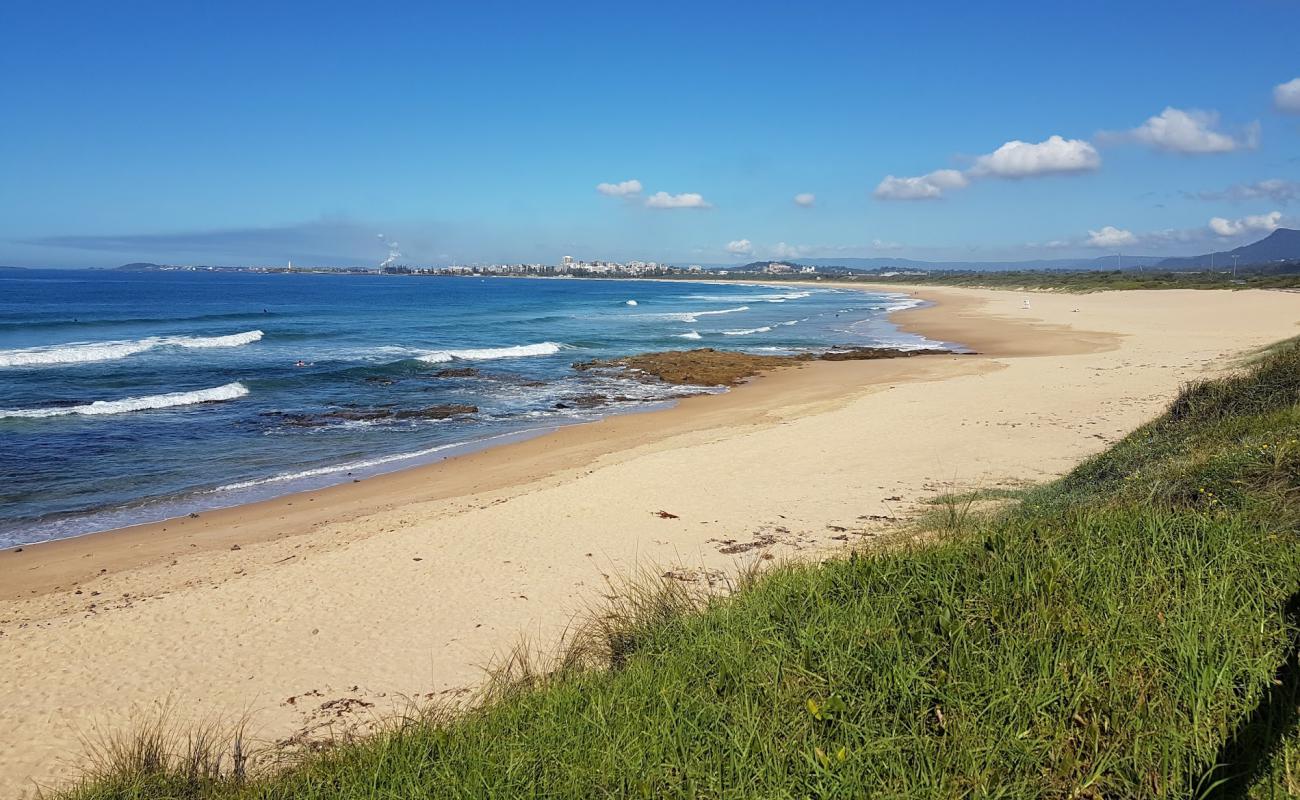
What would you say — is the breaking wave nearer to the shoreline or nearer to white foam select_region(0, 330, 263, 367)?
white foam select_region(0, 330, 263, 367)

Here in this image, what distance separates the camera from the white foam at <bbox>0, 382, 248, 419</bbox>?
63.8 feet

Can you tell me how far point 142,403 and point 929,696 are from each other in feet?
77.3

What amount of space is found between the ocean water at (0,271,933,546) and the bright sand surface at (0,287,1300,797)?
192cm

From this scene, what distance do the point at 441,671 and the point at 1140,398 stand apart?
55.0 ft

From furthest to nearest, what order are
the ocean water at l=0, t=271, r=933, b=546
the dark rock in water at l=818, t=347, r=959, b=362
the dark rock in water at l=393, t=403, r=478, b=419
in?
the dark rock in water at l=818, t=347, r=959, b=362 → the dark rock in water at l=393, t=403, r=478, b=419 → the ocean water at l=0, t=271, r=933, b=546

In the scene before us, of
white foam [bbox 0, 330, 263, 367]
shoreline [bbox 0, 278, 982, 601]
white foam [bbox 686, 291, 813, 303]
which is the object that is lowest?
shoreline [bbox 0, 278, 982, 601]

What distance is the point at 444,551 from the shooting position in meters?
9.32

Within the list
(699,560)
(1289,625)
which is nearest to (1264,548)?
(1289,625)

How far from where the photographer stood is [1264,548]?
12.7ft

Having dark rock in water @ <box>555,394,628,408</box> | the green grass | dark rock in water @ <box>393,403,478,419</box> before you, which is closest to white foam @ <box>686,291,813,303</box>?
dark rock in water @ <box>555,394,628,408</box>

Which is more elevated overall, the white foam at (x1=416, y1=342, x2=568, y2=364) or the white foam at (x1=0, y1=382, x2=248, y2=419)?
the white foam at (x1=416, y1=342, x2=568, y2=364)

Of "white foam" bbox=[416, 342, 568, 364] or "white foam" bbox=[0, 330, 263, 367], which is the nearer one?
"white foam" bbox=[0, 330, 263, 367]

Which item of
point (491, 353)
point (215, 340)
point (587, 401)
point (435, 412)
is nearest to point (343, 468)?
point (435, 412)

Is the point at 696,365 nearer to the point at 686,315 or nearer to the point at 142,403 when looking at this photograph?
the point at 142,403
